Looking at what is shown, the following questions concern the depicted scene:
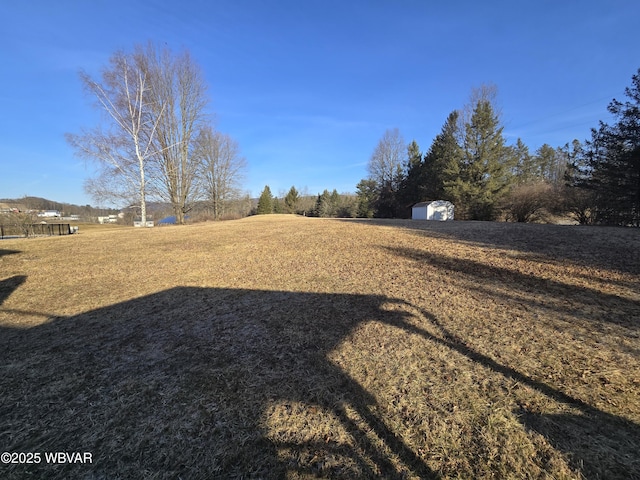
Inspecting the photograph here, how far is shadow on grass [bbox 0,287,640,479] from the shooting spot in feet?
5.91

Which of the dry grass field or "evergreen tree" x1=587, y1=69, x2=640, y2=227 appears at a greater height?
"evergreen tree" x1=587, y1=69, x2=640, y2=227

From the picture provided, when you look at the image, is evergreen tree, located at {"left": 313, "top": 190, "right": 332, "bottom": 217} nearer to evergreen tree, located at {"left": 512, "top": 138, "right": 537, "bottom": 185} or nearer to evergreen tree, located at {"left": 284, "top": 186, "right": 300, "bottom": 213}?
evergreen tree, located at {"left": 284, "top": 186, "right": 300, "bottom": 213}

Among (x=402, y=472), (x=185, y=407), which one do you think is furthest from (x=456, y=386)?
(x=185, y=407)

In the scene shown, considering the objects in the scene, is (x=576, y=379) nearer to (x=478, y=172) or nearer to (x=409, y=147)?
(x=478, y=172)

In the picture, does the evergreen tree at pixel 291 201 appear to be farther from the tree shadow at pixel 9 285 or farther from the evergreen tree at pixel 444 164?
the tree shadow at pixel 9 285

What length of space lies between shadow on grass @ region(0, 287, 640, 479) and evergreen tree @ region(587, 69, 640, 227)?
17369 mm

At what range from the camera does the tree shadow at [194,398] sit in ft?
5.94

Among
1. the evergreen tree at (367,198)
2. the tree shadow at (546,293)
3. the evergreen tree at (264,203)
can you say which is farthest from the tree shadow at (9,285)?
the evergreen tree at (264,203)

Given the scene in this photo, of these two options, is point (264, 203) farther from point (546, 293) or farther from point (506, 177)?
point (546, 293)

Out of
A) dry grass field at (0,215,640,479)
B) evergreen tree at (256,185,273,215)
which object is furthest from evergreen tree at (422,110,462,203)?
evergreen tree at (256,185,273,215)

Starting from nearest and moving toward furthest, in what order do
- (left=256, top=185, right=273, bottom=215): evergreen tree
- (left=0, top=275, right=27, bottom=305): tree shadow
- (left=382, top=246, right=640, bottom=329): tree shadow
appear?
(left=382, top=246, right=640, bottom=329): tree shadow → (left=0, top=275, right=27, bottom=305): tree shadow → (left=256, top=185, right=273, bottom=215): evergreen tree

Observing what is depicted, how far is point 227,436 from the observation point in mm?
2010

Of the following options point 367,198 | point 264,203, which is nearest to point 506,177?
point 367,198

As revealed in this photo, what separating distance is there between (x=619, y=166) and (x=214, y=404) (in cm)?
2017
